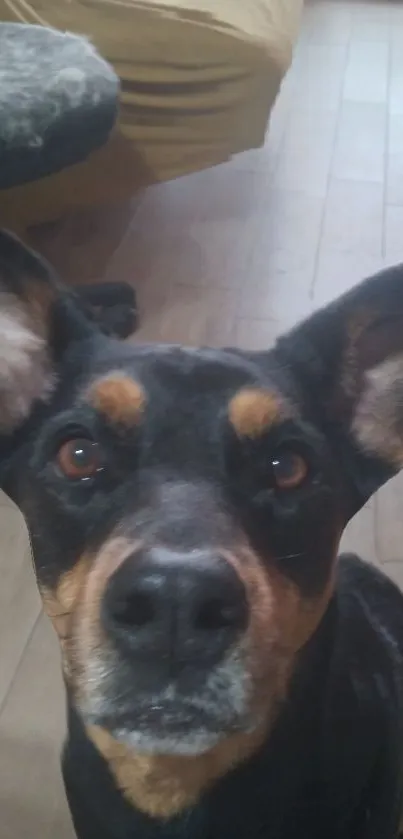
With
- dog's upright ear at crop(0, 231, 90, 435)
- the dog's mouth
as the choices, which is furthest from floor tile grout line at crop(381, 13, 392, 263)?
the dog's mouth

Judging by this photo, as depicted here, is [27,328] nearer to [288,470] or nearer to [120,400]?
[120,400]

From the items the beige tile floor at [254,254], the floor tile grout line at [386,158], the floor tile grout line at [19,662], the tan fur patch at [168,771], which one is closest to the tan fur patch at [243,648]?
the tan fur patch at [168,771]

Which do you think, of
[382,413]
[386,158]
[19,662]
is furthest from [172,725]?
[386,158]

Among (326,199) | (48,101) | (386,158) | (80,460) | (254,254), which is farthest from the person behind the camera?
(386,158)

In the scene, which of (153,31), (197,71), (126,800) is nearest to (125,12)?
(153,31)

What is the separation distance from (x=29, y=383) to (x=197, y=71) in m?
1.88

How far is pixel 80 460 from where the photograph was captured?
1.12m

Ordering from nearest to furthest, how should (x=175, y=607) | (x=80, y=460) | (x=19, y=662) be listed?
(x=175, y=607) → (x=80, y=460) → (x=19, y=662)

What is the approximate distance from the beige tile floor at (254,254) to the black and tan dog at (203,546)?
502 mm

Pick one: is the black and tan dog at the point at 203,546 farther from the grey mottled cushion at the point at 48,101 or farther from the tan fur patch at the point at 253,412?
the grey mottled cushion at the point at 48,101

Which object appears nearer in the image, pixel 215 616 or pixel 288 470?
pixel 215 616

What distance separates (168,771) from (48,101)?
1.54 m

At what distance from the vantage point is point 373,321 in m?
1.21

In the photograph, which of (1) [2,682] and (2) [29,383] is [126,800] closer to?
(2) [29,383]
